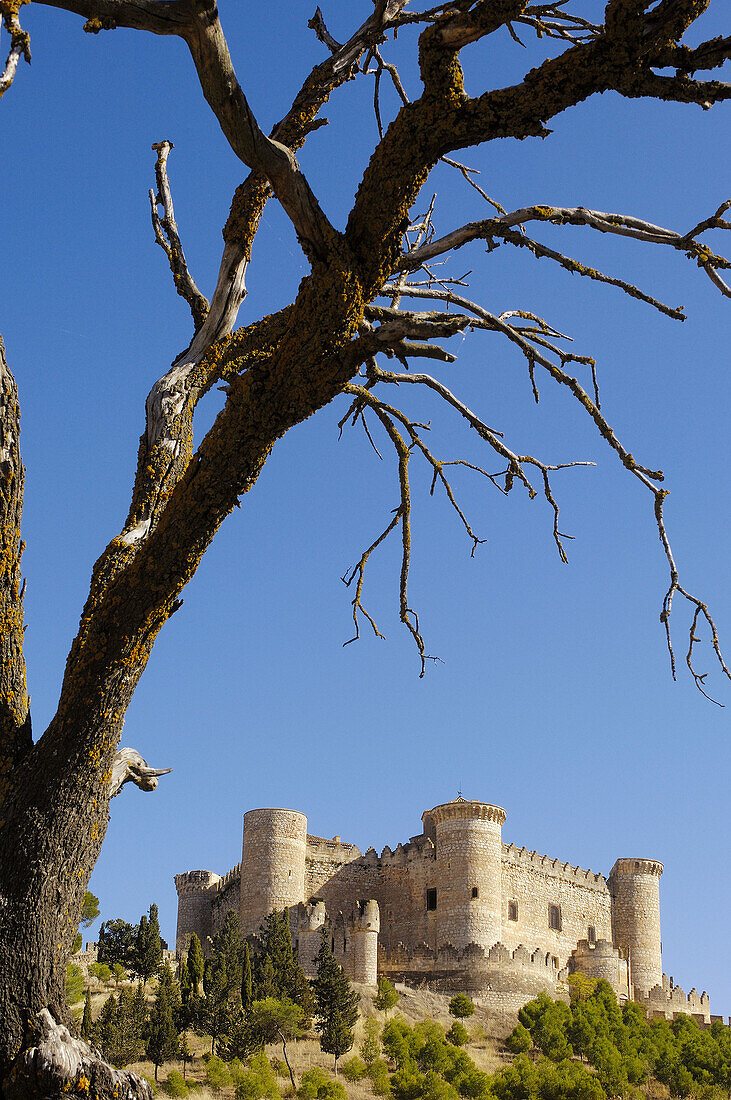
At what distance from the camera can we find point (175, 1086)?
2300cm

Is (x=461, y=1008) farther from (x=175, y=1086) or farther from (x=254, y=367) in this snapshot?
(x=254, y=367)

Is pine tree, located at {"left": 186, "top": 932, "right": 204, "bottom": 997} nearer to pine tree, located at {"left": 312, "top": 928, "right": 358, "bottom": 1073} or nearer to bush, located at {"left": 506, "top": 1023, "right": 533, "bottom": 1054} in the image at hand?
pine tree, located at {"left": 312, "top": 928, "right": 358, "bottom": 1073}

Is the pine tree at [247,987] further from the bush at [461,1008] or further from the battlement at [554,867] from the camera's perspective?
the battlement at [554,867]

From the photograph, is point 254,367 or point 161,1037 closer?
point 254,367

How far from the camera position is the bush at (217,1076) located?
23.8 m

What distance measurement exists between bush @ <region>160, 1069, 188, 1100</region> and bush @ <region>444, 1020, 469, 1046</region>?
9275 mm

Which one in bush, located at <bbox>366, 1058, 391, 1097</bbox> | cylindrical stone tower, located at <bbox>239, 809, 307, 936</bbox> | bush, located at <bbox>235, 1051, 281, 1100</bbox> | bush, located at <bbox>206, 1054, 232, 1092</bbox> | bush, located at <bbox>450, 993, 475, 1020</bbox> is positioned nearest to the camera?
bush, located at <bbox>235, 1051, 281, 1100</bbox>

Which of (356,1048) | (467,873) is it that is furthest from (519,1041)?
(467,873)

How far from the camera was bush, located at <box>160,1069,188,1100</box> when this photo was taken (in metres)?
22.8

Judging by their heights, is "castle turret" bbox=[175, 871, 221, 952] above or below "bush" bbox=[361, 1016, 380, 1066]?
above

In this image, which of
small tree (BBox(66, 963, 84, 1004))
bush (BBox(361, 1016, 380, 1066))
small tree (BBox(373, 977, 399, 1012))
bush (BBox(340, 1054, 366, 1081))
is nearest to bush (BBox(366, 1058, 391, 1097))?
bush (BBox(340, 1054, 366, 1081))

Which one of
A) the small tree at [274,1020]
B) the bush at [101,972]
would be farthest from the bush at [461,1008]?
the bush at [101,972]

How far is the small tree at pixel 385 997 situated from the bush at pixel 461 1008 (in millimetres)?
1753

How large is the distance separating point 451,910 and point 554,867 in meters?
8.01
